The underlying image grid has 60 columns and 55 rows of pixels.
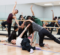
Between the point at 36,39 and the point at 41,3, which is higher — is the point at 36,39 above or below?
below

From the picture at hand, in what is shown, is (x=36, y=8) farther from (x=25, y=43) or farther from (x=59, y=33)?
(x=25, y=43)

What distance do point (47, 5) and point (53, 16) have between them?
509 millimetres

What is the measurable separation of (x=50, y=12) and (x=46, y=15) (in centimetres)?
21

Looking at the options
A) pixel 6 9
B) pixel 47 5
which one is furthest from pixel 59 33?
pixel 6 9

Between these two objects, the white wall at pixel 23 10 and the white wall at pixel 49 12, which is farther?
the white wall at pixel 23 10

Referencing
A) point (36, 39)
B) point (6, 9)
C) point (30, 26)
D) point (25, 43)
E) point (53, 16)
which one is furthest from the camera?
point (6, 9)

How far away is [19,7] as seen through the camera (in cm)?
587

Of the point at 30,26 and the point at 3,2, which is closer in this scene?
the point at 30,26

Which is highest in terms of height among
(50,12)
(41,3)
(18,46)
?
(41,3)

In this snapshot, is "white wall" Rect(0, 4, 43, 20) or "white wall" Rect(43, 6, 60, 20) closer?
"white wall" Rect(43, 6, 60, 20)

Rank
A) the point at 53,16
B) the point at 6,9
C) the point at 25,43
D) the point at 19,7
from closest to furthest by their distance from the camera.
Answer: the point at 25,43 < the point at 53,16 < the point at 19,7 < the point at 6,9

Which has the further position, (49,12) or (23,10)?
(23,10)

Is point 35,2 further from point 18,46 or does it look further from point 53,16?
point 18,46

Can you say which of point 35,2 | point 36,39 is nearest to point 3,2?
point 35,2
